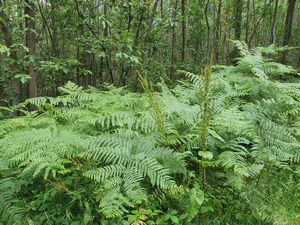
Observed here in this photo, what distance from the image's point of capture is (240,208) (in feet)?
9.23

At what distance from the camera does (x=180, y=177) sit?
3039 mm

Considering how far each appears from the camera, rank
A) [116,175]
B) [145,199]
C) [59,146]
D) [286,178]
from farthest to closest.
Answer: [286,178] → [59,146] → [116,175] → [145,199]

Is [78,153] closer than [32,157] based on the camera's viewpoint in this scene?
No

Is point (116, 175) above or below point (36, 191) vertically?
above

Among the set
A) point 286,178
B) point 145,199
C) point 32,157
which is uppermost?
point 32,157

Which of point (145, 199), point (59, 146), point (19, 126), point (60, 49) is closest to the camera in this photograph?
point (145, 199)

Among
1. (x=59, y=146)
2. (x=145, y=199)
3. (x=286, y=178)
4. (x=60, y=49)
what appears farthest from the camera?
(x=60, y=49)

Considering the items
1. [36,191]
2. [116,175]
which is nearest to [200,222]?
[116,175]

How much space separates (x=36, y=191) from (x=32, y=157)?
391 millimetres

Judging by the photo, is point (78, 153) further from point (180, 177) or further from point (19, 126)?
point (19, 126)

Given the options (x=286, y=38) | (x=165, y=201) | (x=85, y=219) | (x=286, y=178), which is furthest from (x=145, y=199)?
(x=286, y=38)

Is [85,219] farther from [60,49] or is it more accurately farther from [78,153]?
[60,49]

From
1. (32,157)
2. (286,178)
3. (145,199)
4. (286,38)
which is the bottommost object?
(286,178)

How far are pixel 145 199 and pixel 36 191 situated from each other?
1.16 metres
